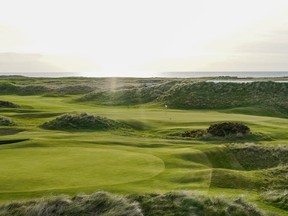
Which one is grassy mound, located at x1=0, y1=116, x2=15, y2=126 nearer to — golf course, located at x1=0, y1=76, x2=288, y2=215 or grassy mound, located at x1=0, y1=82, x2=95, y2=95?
golf course, located at x1=0, y1=76, x2=288, y2=215

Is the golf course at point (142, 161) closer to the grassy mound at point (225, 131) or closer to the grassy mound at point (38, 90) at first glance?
the grassy mound at point (225, 131)

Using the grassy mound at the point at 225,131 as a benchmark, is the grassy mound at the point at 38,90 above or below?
below

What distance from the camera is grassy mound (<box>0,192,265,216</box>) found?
13.4m

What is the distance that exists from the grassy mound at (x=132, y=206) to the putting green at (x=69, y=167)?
180 centimetres

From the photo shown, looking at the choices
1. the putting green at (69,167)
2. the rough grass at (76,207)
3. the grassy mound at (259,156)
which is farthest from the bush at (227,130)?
the rough grass at (76,207)

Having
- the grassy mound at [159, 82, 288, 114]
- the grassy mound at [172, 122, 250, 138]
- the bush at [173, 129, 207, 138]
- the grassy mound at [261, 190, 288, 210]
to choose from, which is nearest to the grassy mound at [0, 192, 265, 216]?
the grassy mound at [261, 190, 288, 210]

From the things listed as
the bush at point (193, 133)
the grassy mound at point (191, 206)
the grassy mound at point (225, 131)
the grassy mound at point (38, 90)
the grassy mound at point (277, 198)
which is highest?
the grassy mound at point (191, 206)

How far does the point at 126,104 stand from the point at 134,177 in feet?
177

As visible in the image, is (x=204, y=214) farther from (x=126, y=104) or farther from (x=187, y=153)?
(x=126, y=104)

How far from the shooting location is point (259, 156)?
85.5 feet

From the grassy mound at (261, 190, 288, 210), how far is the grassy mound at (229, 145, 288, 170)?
823cm

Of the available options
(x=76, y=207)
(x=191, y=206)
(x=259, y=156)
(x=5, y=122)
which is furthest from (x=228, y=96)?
(x=76, y=207)

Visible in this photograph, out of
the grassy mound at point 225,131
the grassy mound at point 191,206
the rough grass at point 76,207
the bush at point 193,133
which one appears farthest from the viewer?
the bush at point 193,133

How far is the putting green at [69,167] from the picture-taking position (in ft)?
53.1
